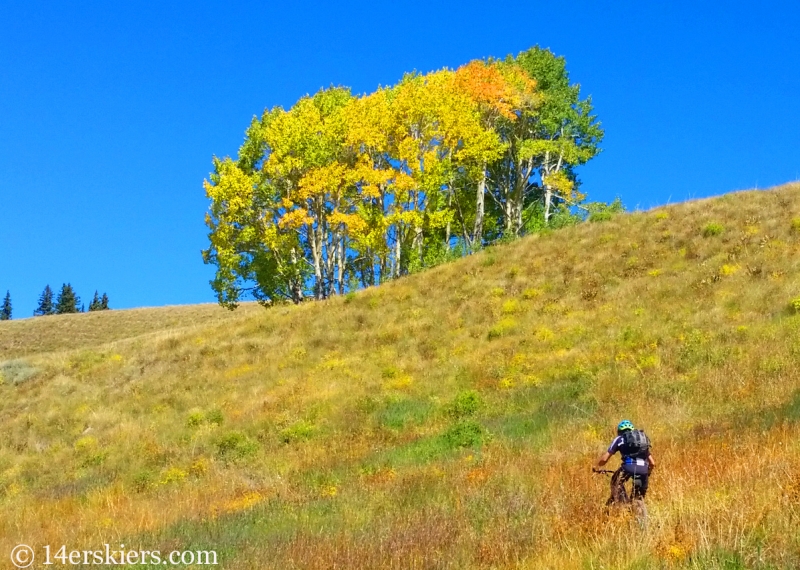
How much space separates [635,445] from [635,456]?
13 centimetres

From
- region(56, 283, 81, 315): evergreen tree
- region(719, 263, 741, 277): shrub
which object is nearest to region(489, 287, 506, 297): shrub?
region(719, 263, 741, 277): shrub

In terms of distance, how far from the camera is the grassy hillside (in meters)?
6.82

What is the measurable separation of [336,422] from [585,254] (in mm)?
14724

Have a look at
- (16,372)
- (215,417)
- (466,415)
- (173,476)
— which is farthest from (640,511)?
(16,372)

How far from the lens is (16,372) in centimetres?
2808

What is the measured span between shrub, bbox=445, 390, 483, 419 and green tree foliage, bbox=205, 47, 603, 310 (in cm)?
1605

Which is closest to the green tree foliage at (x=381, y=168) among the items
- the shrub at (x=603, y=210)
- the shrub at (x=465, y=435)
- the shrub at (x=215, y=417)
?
the shrub at (x=603, y=210)

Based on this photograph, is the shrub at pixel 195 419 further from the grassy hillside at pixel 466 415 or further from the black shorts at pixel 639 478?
the black shorts at pixel 639 478

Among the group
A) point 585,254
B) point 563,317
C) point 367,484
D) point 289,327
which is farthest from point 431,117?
point 367,484

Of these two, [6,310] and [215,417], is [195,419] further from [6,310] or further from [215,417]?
[6,310]

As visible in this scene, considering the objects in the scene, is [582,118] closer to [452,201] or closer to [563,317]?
[452,201]

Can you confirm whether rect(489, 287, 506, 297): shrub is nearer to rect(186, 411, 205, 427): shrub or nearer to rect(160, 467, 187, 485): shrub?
rect(186, 411, 205, 427): shrub

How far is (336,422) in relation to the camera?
1692cm

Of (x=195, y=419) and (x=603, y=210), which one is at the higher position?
(x=603, y=210)
